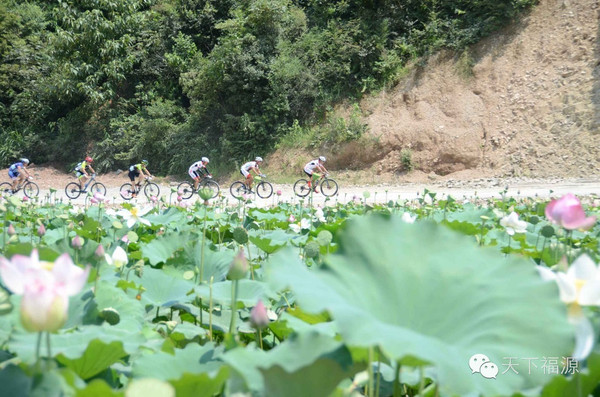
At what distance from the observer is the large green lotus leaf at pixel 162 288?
1.06m

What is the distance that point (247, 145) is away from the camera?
16469 millimetres

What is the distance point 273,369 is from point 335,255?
0.60ft

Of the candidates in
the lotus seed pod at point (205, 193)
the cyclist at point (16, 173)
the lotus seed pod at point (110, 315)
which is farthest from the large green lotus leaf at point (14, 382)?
the cyclist at point (16, 173)

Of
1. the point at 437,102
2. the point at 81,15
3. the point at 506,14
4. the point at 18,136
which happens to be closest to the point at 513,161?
the point at 437,102

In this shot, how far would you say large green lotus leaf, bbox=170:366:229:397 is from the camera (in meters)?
0.48

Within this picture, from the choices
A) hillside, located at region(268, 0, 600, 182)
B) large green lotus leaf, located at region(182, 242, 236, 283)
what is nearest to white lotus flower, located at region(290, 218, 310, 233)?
large green lotus leaf, located at region(182, 242, 236, 283)

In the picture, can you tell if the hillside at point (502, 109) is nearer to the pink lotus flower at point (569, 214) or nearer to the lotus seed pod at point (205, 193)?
the lotus seed pod at point (205, 193)

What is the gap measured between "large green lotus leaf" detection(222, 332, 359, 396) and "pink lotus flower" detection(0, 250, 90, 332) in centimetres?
16

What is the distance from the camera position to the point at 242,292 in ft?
3.52

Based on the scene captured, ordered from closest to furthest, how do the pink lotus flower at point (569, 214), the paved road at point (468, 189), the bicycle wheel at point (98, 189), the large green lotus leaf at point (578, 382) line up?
the large green lotus leaf at point (578, 382) < the pink lotus flower at point (569, 214) < the bicycle wheel at point (98, 189) < the paved road at point (468, 189)

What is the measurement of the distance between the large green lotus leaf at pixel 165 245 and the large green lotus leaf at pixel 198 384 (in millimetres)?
1010

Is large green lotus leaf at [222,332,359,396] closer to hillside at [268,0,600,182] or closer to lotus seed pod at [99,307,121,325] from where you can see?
lotus seed pod at [99,307,121,325]

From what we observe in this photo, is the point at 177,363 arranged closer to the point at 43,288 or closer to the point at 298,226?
the point at 43,288

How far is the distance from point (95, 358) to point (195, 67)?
61.6 ft
